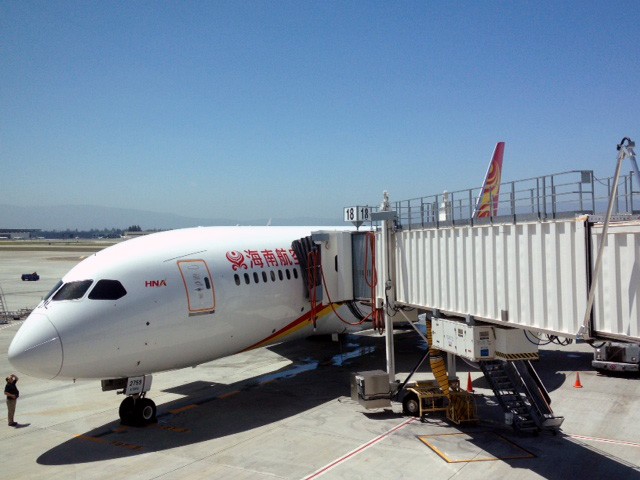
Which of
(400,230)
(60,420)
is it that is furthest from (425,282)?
(60,420)

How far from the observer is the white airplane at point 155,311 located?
1488 cm

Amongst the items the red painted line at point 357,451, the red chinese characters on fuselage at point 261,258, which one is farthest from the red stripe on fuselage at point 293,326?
the red painted line at point 357,451

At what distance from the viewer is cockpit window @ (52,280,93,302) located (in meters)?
15.6

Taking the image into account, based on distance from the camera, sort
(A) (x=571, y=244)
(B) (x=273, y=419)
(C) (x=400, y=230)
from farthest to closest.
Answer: (C) (x=400, y=230), (B) (x=273, y=419), (A) (x=571, y=244)

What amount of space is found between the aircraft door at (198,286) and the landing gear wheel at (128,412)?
3044mm

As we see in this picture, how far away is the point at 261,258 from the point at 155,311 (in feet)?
16.8

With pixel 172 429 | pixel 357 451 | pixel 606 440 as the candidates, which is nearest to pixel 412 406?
pixel 357 451

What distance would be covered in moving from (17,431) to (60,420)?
1257 millimetres

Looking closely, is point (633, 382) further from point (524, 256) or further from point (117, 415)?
point (117, 415)

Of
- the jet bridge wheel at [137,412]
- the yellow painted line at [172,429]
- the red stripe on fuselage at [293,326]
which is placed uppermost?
the red stripe on fuselage at [293,326]

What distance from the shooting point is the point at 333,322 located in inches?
945

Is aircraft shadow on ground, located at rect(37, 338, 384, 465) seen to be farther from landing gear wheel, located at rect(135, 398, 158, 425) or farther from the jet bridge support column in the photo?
the jet bridge support column

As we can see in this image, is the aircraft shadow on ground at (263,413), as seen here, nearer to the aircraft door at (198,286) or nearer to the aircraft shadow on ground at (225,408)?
the aircraft shadow on ground at (225,408)

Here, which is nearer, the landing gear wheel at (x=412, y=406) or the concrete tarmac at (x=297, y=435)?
the concrete tarmac at (x=297, y=435)
